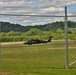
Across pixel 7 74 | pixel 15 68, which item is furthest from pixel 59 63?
pixel 7 74

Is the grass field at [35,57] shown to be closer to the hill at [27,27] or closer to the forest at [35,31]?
the forest at [35,31]

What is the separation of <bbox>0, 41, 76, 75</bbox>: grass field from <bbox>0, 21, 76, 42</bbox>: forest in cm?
30

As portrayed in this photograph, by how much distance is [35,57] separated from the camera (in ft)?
45.7

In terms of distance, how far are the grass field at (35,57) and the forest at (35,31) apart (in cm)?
30

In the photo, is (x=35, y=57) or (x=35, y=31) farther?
(x=35, y=57)

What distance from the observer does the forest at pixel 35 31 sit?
491 inches

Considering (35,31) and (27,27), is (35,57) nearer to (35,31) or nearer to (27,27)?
(35,31)

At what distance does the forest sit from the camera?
40.9ft

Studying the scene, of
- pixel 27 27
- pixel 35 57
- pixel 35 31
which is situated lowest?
pixel 35 57

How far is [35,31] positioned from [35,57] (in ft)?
5.53

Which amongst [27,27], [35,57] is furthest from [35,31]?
[35,57]

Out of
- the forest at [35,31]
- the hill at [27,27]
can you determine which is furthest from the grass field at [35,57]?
the hill at [27,27]

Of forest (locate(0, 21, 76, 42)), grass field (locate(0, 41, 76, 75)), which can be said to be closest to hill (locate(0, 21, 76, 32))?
Answer: forest (locate(0, 21, 76, 42))

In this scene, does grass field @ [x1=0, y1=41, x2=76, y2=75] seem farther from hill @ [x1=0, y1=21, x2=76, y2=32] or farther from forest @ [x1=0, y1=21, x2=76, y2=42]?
hill @ [x1=0, y1=21, x2=76, y2=32]
